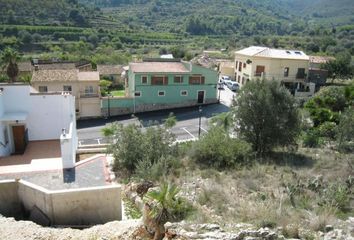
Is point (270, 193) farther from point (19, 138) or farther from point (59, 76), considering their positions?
point (59, 76)

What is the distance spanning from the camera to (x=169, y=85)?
41375mm

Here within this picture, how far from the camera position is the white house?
20.0 meters

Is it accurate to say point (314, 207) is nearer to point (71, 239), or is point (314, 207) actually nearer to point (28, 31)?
point (71, 239)

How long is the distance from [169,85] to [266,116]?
69.0 ft

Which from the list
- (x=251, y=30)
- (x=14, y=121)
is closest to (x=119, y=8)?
(x=251, y=30)

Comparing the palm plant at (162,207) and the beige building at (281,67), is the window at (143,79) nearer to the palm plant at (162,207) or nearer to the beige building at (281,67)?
the beige building at (281,67)

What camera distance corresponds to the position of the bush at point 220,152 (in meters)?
18.6

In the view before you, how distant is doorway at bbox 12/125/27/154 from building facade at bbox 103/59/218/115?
1762 centimetres

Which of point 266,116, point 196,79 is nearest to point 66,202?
point 266,116

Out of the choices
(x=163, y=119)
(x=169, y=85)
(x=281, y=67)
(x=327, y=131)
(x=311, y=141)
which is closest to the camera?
(x=311, y=141)

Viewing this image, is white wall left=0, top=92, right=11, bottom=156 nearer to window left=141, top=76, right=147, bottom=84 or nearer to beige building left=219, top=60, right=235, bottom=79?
window left=141, top=76, right=147, bottom=84

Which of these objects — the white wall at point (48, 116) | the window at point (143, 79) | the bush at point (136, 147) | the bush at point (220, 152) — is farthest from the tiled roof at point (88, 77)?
the bush at point (220, 152)

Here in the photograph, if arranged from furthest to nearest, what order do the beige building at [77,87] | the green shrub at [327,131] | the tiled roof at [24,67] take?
the tiled roof at [24,67], the beige building at [77,87], the green shrub at [327,131]

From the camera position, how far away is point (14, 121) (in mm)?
19984
